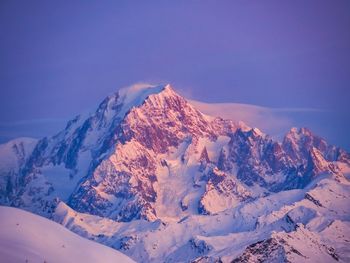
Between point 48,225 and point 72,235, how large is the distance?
9.88 feet

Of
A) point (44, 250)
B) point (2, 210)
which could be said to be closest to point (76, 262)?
point (44, 250)

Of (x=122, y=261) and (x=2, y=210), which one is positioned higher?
(x=2, y=210)

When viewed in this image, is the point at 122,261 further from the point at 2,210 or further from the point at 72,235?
the point at 2,210

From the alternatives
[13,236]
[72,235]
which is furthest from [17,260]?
[72,235]

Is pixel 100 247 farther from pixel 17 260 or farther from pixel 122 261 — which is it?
pixel 17 260

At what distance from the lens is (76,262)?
296 feet

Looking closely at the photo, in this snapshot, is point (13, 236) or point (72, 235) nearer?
point (13, 236)

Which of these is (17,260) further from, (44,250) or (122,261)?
(122,261)

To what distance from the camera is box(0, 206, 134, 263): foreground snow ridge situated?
87.2m

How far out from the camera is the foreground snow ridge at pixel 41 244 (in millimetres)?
87188

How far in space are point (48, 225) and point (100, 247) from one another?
638cm

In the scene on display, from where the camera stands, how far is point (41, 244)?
90.6m

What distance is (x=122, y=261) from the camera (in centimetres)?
9575

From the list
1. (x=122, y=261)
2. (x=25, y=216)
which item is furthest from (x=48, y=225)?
(x=122, y=261)
